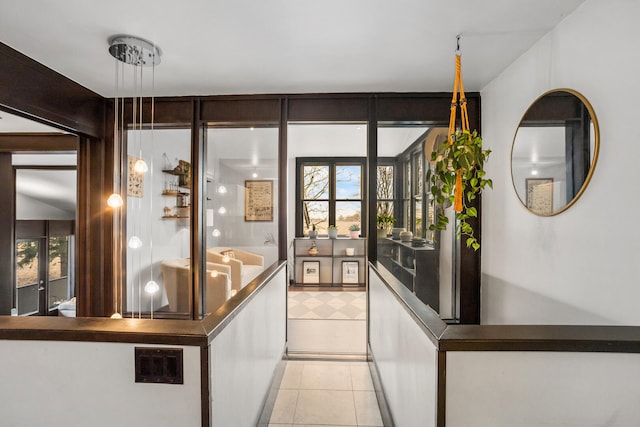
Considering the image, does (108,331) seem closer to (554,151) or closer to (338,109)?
(554,151)

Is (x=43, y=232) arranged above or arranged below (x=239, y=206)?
below

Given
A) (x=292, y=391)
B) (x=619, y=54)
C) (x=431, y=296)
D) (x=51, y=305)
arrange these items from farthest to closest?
(x=51, y=305), (x=431, y=296), (x=292, y=391), (x=619, y=54)

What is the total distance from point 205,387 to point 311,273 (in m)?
4.53

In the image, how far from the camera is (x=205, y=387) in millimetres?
1010

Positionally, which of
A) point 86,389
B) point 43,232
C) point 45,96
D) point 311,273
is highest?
point 45,96

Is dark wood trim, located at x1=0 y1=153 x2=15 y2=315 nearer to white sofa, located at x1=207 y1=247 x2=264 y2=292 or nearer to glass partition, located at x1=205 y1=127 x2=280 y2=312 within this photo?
glass partition, located at x1=205 y1=127 x2=280 y2=312

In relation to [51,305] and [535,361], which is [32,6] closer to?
[535,361]

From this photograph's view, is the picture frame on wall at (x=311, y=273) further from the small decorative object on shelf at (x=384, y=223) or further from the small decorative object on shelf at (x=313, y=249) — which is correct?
the small decorative object on shelf at (x=384, y=223)

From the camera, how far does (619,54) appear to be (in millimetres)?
1384

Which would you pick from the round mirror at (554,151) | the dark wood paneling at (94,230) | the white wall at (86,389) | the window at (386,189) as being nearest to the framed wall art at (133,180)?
the dark wood paneling at (94,230)

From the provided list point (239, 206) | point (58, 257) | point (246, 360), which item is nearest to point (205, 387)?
point (246, 360)

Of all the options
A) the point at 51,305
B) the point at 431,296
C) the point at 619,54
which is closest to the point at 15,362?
the point at 619,54

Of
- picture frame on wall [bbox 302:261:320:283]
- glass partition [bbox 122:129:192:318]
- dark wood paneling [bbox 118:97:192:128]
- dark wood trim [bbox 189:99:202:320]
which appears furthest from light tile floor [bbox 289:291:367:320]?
dark wood paneling [bbox 118:97:192:128]

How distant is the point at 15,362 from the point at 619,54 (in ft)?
8.95
